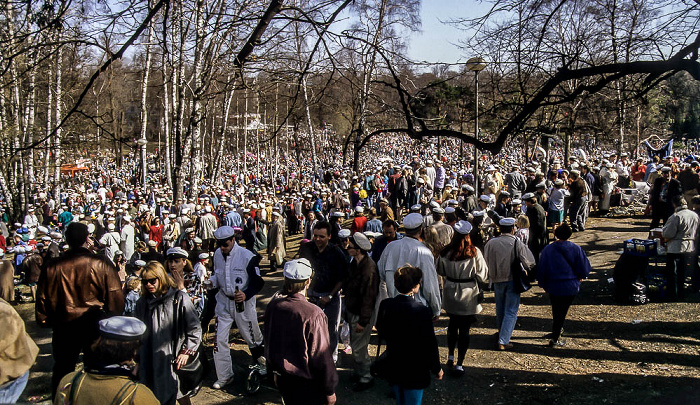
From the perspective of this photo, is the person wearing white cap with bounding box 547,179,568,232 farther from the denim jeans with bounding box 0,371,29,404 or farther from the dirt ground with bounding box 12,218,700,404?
the denim jeans with bounding box 0,371,29,404

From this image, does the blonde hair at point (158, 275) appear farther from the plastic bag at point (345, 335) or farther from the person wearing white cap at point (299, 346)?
the plastic bag at point (345, 335)

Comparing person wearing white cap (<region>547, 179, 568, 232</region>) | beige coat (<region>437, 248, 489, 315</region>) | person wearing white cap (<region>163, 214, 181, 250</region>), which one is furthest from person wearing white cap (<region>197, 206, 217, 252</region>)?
beige coat (<region>437, 248, 489, 315</region>)

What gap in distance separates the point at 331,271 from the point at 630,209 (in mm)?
12388

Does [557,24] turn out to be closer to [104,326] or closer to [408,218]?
[408,218]

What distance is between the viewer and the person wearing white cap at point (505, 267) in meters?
6.02

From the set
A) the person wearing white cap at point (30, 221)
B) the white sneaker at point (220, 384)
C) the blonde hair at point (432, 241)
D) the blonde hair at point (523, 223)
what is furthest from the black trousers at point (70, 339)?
the person wearing white cap at point (30, 221)

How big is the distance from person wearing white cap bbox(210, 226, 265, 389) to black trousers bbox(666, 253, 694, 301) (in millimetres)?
5666

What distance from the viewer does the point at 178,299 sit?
13.4ft

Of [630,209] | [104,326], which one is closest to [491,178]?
[630,209]

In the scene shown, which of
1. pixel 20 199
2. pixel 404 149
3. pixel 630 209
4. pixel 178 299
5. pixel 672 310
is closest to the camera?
pixel 178 299

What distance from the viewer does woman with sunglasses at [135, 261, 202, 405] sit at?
4.00 meters

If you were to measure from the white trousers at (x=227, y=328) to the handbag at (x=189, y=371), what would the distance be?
4.61ft

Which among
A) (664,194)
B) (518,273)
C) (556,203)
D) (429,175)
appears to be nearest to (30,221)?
(429,175)

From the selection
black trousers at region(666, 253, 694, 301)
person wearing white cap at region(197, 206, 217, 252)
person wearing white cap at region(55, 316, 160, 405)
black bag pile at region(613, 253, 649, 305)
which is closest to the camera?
person wearing white cap at region(55, 316, 160, 405)
